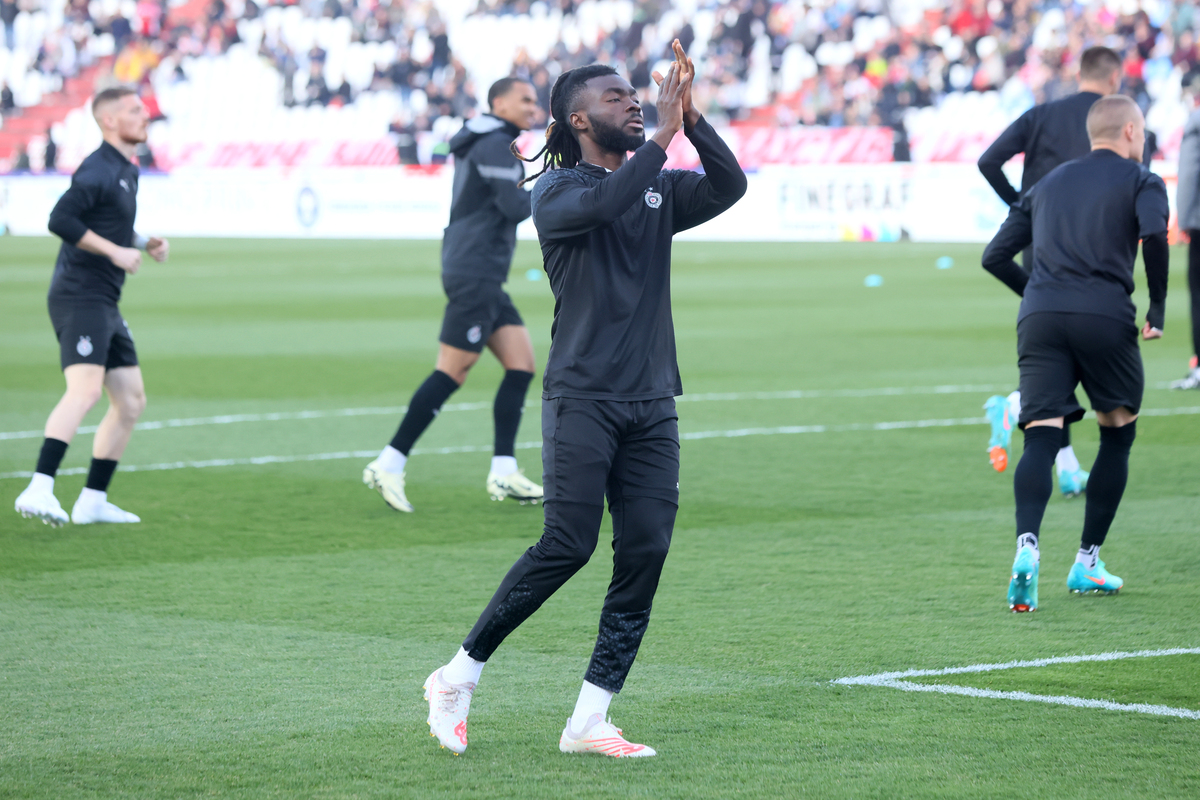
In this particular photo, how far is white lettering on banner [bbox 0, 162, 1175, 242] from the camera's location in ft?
93.2

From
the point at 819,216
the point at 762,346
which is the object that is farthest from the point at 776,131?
the point at 762,346

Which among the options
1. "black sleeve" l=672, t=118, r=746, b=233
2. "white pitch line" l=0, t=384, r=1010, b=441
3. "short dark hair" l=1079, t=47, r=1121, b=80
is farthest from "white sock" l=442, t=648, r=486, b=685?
"white pitch line" l=0, t=384, r=1010, b=441

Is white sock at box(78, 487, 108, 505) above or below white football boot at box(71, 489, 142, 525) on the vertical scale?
above

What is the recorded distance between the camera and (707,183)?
447 cm

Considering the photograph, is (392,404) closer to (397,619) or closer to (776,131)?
(397,619)

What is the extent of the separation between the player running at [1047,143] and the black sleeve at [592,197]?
12.6 ft

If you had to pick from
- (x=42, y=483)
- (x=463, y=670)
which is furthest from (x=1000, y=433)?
(x=42, y=483)

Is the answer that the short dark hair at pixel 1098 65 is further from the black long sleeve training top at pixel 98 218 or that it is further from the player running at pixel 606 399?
the black long sleeve training top at pixel 98 218

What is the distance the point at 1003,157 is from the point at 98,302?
433 cm

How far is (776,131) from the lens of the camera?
106 ft

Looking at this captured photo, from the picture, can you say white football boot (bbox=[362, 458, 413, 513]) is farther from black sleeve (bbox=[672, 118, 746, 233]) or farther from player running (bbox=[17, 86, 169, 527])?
black sleeve (bbox=[672, 118, 746, 233])

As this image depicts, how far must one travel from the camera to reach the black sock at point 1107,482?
637 centimetres

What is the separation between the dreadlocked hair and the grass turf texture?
159cm

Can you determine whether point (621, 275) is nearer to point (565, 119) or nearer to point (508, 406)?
point (565, 119)
